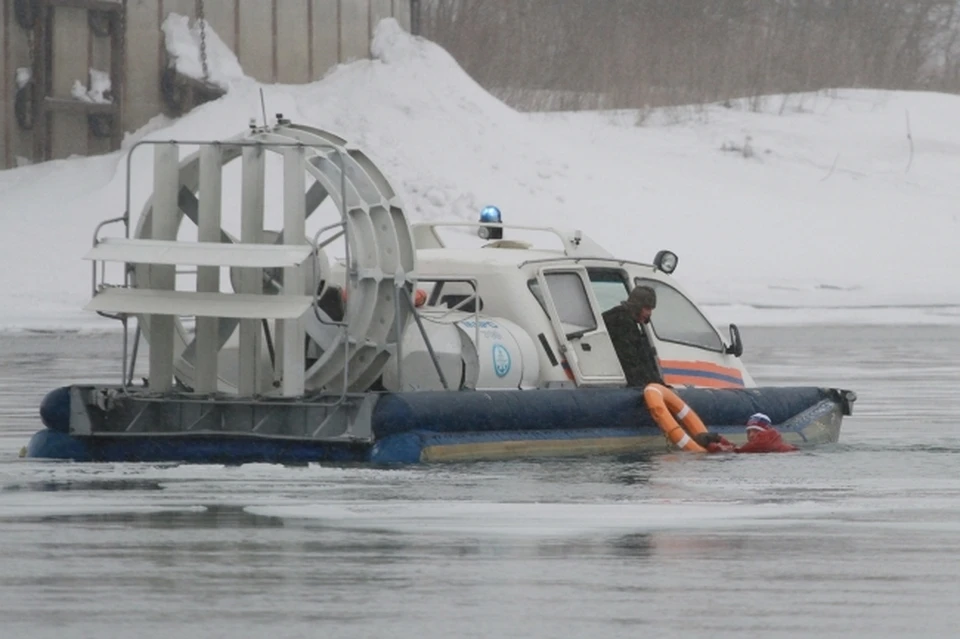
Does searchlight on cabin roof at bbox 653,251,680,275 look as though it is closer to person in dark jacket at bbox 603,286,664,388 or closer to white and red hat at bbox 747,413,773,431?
person in dark jacket at bbox 603,286,664,388

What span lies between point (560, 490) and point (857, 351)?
1463 centimetres

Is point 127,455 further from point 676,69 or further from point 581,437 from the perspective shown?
point 676,69

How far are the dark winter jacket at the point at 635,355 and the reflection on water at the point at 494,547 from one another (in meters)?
0.74

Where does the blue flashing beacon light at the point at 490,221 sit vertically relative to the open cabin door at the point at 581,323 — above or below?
above

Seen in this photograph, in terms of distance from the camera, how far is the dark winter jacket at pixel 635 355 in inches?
592

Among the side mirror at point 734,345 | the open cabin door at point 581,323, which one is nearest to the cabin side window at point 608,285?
the open cabin door at point 581,323

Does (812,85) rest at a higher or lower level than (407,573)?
higher

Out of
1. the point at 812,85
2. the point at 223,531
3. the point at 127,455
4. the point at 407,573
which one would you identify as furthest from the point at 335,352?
the point at 812,85

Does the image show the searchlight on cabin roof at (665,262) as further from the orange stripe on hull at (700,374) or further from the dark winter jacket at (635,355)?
the dark winter jacket at (635,355)

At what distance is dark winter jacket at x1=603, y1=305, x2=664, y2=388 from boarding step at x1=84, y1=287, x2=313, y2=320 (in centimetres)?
255

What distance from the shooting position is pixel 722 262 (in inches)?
1526

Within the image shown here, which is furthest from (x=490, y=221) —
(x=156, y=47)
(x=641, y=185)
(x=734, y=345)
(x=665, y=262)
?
(x=641, y=185)

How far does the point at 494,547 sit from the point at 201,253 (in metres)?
4.28

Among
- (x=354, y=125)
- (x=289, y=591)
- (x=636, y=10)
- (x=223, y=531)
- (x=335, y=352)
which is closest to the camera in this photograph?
(x=289, y=591)
